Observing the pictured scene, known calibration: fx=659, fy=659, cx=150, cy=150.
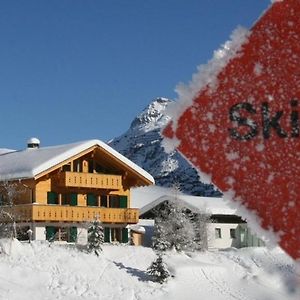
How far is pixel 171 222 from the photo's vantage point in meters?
35.8

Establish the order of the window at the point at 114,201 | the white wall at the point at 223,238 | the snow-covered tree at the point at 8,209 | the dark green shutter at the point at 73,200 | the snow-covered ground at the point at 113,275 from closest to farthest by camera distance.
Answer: the snow-covered ground at the point at 113,275, the snow-covered tree at the point at 8,209, the dark green shutter at the point at 73,200, the window at the point at 114,201, the white wall at the point at 223,238

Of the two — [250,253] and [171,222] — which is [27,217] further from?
[250,253]

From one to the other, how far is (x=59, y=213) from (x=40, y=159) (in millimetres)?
3165

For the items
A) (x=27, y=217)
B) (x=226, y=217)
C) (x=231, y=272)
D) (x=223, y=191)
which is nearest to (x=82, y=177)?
(x=27, y=217)

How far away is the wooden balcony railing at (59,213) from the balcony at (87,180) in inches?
46.9

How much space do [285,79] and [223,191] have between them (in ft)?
1.86

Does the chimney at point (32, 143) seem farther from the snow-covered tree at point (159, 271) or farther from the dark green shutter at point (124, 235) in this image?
the snow-covered tree at point (159, 271)

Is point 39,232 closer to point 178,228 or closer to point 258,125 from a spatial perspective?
point 178,228

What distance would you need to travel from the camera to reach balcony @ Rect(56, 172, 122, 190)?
33938 mm

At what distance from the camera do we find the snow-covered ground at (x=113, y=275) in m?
24.9

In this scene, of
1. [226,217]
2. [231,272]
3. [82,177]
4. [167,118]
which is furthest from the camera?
[226,217]

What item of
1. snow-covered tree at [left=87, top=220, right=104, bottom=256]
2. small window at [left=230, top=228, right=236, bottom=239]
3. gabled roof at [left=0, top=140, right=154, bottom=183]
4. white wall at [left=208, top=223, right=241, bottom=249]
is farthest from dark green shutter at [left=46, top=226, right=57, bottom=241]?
small window at [left=230, top=228, right=236, bottom=239]

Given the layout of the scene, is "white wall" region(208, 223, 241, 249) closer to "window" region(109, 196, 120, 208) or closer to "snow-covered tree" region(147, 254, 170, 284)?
"window" region(109, 196, 120, 208)

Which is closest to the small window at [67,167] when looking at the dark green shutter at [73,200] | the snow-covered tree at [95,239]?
the dark green shutter at [73,200]
